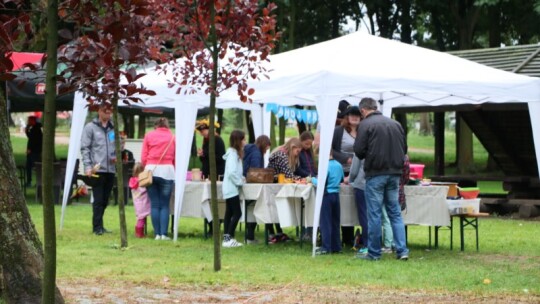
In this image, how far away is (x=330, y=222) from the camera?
12.4 meters

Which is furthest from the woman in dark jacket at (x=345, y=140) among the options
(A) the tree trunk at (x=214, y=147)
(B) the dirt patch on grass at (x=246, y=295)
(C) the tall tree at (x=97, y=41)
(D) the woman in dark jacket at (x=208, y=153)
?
(C) the tall tree at (x=97, y=41)

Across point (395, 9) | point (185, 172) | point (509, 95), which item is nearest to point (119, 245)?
point (185, 172)

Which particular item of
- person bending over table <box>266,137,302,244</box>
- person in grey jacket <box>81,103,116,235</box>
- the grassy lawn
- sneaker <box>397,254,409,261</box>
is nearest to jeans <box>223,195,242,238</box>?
the grassy lawn

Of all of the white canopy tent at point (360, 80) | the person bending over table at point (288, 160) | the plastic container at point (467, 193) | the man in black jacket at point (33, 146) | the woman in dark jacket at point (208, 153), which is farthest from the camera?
the man in black jacket at point (33, 146)

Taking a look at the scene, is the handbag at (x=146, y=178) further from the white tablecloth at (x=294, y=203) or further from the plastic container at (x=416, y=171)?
the plastic container at (x=416, y=171)

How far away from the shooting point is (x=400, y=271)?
10539mm

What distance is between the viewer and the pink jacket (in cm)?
1397

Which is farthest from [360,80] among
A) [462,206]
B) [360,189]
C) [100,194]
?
[100,194]

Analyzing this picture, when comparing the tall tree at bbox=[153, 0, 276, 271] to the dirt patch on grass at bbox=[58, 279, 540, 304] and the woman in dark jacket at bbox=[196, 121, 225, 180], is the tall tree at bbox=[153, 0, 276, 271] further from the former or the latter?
the woman in dark jacket at bbox=[196, 121, 225, 180]

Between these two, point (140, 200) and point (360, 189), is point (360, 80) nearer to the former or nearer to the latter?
point (360, 189)

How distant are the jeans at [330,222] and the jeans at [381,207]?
0.82 meters

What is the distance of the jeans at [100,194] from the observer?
14.4m

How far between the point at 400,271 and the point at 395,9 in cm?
2403

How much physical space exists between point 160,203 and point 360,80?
12.3ft
